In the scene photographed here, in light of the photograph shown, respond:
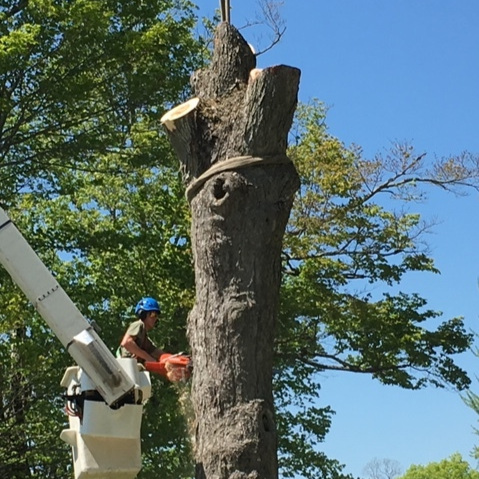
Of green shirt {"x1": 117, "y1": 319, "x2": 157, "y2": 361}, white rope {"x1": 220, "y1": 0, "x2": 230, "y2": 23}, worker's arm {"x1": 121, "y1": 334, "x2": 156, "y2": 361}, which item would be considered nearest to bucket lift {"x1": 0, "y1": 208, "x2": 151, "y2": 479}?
worker's arm {"x1": 121, "y1": 334, "x2": 156, "y2": 361}

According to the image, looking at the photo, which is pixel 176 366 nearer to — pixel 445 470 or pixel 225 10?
pixel 225 10

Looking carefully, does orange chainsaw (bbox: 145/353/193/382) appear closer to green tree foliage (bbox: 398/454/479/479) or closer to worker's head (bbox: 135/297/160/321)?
worker's head (bbox: 135/297/160/321)

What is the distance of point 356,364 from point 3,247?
49.2 feet

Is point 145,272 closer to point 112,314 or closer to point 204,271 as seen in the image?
point 112,314

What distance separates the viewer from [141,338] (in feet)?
23.6

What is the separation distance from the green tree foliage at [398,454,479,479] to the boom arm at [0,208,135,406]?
6677cm

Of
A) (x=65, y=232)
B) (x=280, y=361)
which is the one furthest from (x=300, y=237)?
(x=65, y=232)

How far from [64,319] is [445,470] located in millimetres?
70417

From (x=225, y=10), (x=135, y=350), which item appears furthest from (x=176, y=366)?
(x=225, y=10)

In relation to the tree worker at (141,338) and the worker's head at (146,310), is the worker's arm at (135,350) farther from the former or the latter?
the worker's head at (146,310)

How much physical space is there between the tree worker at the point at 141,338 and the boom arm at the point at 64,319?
2.56ft

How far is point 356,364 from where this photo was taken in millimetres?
20719

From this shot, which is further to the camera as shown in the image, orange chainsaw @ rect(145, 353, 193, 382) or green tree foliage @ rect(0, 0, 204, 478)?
green tree foliage @ rect(0, 0, 204, 478)

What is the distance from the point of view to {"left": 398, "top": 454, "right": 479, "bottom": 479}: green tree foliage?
71.8m
